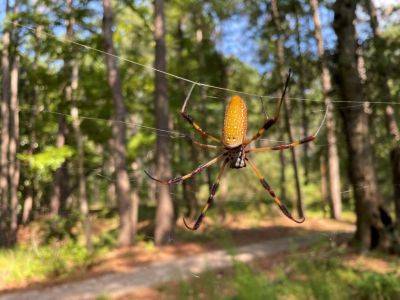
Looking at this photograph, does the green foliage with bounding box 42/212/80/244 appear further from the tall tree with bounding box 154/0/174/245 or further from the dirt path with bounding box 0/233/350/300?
the dirt path with bounding box 0/233/350/300

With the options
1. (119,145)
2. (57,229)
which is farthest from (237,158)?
(57,229)

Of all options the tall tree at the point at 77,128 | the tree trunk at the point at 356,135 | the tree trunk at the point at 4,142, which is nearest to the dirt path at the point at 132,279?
the tree trunk at the point at 356,135

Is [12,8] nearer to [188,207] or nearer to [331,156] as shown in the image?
[188,207]

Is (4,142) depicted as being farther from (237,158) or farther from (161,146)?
(237,158)

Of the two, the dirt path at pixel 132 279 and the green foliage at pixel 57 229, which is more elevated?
the green foliage at pixel 57 229

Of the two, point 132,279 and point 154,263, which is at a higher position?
point 154,263

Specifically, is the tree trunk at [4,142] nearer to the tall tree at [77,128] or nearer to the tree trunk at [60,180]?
the tree trunk at [60,180]
